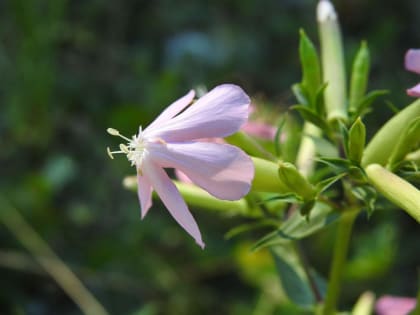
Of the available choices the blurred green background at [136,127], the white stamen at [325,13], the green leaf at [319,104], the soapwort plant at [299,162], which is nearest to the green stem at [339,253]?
the soapwort plant at [299,162]

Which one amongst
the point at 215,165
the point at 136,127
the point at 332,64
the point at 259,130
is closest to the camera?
the point at 215,165

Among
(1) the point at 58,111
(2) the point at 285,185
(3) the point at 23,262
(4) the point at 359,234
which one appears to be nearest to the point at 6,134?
(1) the point at 58,111

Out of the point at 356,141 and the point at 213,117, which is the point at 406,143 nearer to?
the point at 356,141

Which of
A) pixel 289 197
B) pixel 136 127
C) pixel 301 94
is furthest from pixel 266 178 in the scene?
pixel 136 127

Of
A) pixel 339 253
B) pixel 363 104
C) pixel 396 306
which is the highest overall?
pixel 363 104

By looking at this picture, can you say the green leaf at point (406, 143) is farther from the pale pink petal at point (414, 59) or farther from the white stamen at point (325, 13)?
the white stamen at point (325, 13)

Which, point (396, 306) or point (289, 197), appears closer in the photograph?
point (289, 197)

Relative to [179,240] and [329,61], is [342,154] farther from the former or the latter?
[179,240]

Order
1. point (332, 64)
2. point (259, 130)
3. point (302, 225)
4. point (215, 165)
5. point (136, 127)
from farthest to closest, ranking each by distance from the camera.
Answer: point (136, 127) → point (259, 130) → point (332, 64) → point (302, 225) → point (215, 165)
